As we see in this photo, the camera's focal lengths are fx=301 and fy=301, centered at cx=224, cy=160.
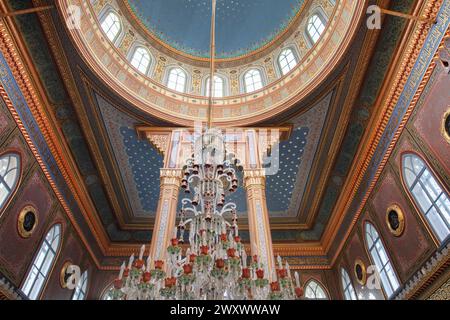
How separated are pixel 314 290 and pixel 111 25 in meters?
11.7

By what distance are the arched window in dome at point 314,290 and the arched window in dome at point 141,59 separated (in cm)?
973

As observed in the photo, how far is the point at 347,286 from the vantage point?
10570mm

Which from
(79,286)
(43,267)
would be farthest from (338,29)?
(79,286)

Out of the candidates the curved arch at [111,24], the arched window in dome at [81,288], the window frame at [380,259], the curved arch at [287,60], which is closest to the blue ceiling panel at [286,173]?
the curved arch at [287,60]

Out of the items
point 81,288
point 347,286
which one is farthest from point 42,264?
point 347,286

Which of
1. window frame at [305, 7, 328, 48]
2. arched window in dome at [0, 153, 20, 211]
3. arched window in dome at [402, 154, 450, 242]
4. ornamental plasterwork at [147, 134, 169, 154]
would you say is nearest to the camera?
arched window in dome at [402, 154, 450, 242]

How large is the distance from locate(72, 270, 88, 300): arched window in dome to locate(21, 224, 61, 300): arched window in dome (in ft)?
6.32

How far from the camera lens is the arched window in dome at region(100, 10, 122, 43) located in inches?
367

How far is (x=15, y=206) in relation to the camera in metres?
7.14

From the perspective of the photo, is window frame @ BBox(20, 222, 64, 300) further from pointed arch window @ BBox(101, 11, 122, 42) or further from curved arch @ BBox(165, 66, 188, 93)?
pointed arch window @ BBox(101, 11, 122, 42)

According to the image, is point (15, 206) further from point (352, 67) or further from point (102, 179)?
point (352, 67)

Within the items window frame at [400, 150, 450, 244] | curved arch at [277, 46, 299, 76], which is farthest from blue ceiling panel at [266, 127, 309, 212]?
window frame at [400, 150, 450, 244]

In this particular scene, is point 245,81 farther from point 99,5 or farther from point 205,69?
point 99,5
